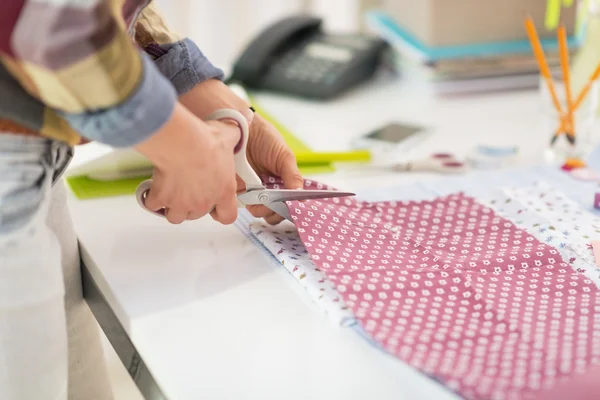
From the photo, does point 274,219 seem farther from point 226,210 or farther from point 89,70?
point 89,70

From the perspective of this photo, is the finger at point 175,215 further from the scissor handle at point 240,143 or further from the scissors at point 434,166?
the scissors at point 434,166

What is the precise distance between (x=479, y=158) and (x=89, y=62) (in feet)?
1.92

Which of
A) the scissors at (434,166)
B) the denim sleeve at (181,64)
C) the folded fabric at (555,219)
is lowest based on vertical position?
the scissors at (434,166)

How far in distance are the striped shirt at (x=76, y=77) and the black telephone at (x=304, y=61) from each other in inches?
26.6

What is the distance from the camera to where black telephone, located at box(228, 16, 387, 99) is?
1231 millimetres

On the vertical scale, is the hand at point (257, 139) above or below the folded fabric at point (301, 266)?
above

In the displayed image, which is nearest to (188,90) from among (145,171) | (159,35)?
(159,35)

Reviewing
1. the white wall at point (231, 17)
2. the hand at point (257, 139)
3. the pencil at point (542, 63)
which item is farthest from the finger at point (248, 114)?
the white wall at point (231, 17)

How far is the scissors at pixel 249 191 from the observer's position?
Result: 0.69 m

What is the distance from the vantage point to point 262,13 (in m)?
1.74

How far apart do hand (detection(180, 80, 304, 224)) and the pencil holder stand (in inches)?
15.6

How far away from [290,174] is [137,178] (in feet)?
0.76

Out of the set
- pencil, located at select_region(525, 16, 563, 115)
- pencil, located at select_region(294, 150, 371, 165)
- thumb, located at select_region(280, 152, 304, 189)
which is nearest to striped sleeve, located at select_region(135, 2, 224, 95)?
thumb, located at select_region(280, 152, 304, 189)

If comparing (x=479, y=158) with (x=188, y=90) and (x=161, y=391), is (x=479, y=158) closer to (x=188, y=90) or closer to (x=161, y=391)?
(x=188, y=90)
